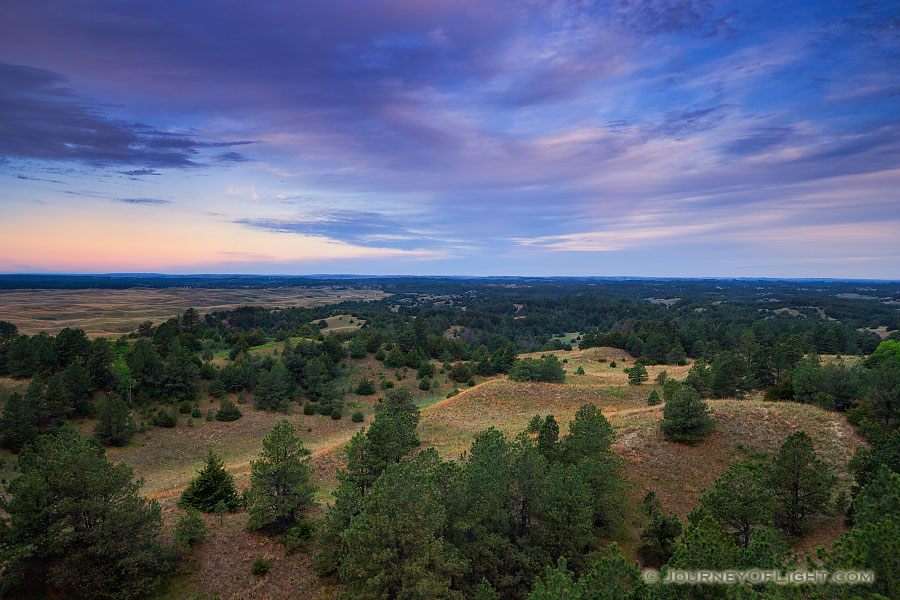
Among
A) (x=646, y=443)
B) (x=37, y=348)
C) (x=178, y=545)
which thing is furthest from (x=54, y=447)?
(x=37, y=348)

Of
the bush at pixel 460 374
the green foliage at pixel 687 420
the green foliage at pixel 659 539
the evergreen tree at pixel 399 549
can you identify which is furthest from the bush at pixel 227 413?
the green foliage at pixel 687 420

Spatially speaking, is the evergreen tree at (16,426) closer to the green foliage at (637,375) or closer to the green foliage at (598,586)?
the green foliage at (598,586)

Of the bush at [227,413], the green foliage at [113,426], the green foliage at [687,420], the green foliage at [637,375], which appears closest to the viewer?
the green foliage at [687,420]

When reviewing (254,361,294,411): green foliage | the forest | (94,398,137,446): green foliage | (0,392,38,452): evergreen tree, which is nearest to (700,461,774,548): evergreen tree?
the forest

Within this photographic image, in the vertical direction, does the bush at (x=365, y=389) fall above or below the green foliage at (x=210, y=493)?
below

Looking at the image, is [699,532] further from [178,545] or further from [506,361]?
[506,361]

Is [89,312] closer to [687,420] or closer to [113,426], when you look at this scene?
[113,426]

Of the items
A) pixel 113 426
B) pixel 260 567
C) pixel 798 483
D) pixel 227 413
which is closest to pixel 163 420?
pixel 113 426

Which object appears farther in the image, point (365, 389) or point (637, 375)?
point (365, 389)
